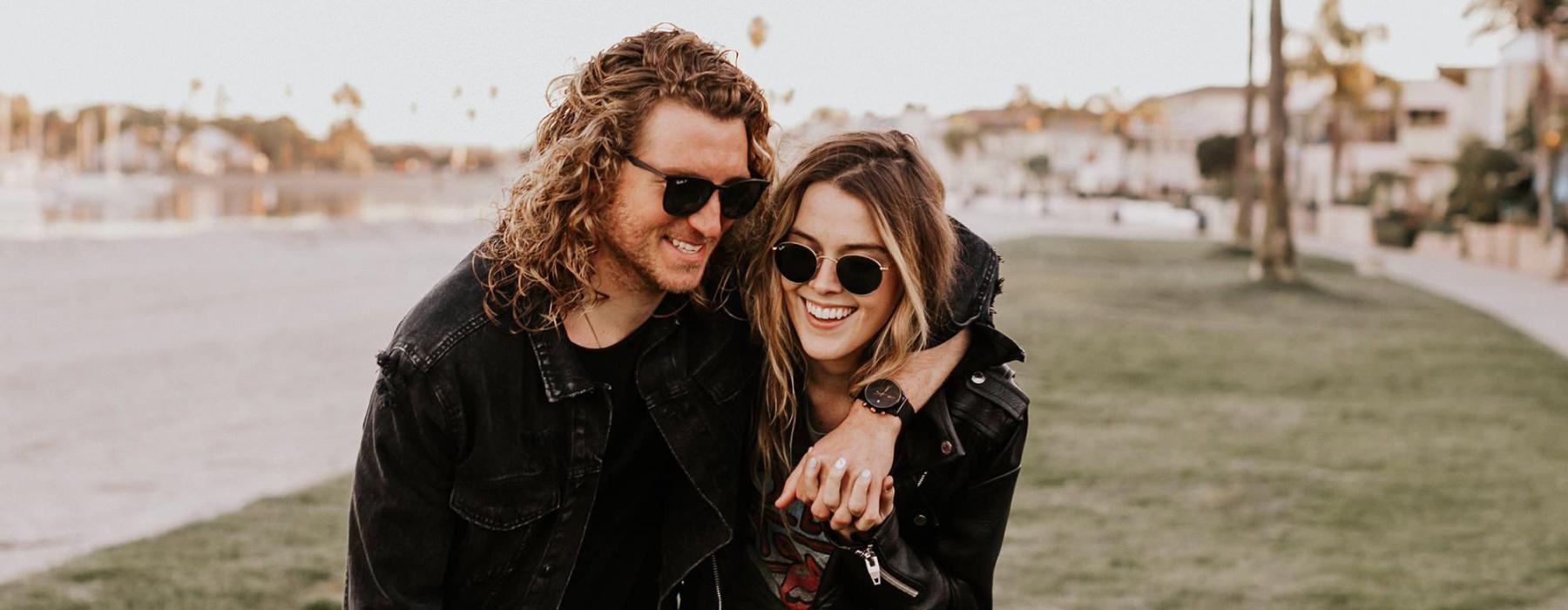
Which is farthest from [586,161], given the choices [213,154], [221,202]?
[213,154]

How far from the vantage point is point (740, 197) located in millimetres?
2764

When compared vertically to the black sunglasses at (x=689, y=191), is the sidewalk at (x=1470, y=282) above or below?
below

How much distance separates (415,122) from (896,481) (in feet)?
29.1

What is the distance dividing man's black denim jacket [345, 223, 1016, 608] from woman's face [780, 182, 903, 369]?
0.65 ft

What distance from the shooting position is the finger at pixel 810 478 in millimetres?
2553

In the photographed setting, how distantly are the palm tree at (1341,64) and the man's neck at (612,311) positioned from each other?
50419 mm

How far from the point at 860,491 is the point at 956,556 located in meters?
0.34

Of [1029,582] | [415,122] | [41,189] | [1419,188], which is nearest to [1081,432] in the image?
[1029,582]

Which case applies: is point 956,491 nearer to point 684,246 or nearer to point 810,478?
point 810,478

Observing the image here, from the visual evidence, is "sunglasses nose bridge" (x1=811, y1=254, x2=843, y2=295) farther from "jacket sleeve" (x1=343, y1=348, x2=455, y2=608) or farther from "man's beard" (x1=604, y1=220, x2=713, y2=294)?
"jacket sleeve" (x1=343, y1=348, x2=455, y2=608)

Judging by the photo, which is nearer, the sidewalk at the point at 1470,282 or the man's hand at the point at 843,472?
the man's hand at the point at 843,472

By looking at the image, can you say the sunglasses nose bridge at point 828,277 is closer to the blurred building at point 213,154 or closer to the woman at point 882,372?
the woman at point 882,372

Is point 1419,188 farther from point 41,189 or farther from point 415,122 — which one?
A: point 41,189

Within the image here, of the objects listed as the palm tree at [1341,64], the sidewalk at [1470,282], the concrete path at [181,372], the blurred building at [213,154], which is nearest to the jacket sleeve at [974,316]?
the concrete path at [181,372]
